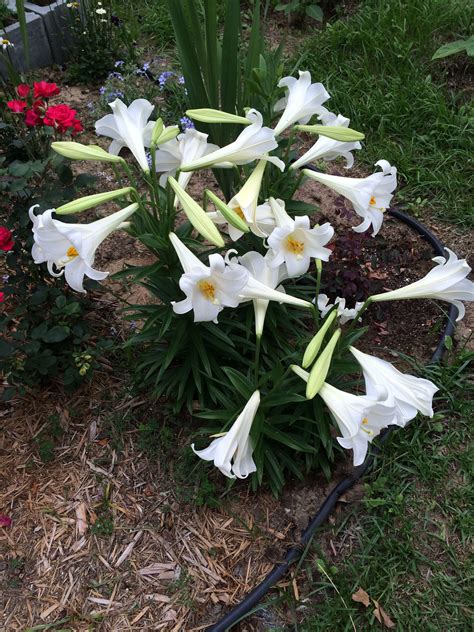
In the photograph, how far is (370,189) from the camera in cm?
165

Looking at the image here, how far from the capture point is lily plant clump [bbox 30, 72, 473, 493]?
144cm

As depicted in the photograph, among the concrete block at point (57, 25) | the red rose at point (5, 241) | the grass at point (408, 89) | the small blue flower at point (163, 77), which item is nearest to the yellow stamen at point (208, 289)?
the red rose at point (5, 241)

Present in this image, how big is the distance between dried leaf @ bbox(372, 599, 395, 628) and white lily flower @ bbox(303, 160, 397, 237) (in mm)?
1146

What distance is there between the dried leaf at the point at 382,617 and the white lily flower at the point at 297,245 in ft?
3.43

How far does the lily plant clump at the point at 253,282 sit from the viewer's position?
1.44 m

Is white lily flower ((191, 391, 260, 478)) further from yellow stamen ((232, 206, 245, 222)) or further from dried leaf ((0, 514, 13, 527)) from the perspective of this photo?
dried leaf ((0, 514, 13, 527))

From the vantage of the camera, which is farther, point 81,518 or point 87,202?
point 81,518

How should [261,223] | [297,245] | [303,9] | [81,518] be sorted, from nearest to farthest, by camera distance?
[297,245] < [261,223] < [81,518] < [303,9]

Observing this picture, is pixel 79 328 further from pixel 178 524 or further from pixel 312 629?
pixel 312 629

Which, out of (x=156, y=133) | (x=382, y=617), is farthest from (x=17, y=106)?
(x=382, y=617)

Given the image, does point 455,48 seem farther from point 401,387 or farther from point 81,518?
point 81,518

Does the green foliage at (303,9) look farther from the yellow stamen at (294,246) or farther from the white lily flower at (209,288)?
the white lily flower at (209,288)

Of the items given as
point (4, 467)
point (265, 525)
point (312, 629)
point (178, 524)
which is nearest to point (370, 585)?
point (312, 629)

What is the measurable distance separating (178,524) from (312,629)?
21.0 inches
